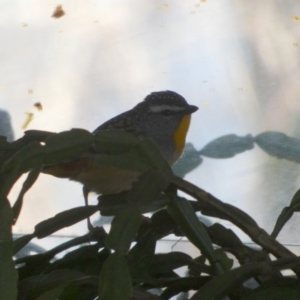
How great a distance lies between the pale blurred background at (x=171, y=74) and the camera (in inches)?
47.2

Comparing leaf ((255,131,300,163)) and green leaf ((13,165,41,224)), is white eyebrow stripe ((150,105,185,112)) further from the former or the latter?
green leaf ((13,165,41,224))

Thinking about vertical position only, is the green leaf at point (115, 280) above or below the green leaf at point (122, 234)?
below

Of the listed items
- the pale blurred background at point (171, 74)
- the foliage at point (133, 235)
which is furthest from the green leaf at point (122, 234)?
the pale blurred background at point (171, 74)

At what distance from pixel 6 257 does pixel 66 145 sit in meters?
0.12

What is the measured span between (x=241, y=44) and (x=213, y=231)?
709 mm

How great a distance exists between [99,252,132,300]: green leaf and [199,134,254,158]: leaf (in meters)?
0.79

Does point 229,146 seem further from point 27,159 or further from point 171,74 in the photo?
point 27,159

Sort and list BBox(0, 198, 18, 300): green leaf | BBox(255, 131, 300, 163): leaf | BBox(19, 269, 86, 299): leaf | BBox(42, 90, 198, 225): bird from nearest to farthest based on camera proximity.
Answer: BBox(0, 198, 18, 300): green leaf, BBox(19, 269, 86, 299): leaf, BBox(42, 90, 198, 225): bird, BBox(255, 131, 300, 163): leaf

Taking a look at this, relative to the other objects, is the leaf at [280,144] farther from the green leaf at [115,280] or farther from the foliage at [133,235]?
the green leaf at [115,280]

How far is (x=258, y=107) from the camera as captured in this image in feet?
3.94

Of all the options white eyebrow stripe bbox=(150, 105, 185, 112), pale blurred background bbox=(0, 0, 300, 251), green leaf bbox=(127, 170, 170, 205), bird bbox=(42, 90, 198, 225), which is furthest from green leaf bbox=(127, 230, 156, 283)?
pale blurred background bbox=(0, 0, 300, 251)

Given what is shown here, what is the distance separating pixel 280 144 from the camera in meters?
1.19

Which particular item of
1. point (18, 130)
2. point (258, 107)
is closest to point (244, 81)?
point (258, 107)

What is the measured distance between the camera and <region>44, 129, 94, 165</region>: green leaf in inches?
18.6
